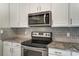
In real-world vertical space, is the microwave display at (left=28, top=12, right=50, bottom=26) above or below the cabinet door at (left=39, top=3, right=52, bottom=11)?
below

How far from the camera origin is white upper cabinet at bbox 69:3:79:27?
1364 millimetres

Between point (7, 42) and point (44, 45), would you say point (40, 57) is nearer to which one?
point (44, 45)

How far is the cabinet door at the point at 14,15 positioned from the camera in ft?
4.80

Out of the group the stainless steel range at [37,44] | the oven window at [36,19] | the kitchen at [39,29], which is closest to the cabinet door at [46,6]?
the kitchen at [39,29]

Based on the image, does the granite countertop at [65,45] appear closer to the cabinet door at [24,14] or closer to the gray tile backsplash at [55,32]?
the gray tile backsplash at [55,32]

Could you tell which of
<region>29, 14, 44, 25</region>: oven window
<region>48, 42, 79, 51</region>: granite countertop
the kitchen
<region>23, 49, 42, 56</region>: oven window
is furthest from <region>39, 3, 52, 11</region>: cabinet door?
<region>23, 49, 42, 56</region>: oven window

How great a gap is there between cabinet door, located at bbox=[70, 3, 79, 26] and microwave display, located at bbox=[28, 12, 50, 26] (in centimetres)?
32

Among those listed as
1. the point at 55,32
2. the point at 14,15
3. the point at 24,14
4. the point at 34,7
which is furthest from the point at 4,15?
the point at 55,32

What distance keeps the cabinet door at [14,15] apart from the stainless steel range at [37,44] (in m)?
0.28

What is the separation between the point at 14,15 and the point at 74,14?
0.83 m

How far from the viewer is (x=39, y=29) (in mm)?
1441

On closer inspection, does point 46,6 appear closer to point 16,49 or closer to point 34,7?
point 34,7

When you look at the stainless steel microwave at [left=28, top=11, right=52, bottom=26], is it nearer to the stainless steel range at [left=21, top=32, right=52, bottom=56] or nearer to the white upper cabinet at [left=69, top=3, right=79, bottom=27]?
the stainless steel range at [left=21, top=32, right=52, bottom=56]

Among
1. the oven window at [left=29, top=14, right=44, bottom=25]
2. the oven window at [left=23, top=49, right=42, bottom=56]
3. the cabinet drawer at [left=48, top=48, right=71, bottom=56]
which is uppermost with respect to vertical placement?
the oven window at [left=29, top=14, right=44, bottom=25]
